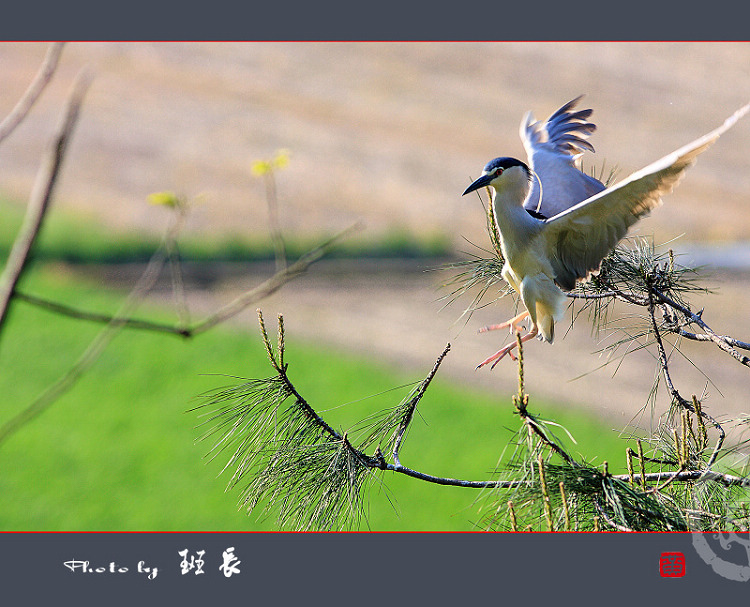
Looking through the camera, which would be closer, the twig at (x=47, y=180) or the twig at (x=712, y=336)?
the twig at (x=47, y=180)

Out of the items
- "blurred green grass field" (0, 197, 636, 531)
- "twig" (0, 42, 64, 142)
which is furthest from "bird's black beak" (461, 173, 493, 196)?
"blurred green grass field" (0, 197, 636, 531)

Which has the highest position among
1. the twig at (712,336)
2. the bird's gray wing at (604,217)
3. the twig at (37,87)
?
the bird's gray wing at (604,217)

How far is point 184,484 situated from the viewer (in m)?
2.63

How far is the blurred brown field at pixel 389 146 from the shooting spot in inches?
131

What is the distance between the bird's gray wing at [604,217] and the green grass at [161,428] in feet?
4.73

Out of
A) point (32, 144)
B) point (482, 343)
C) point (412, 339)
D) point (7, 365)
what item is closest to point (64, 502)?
point (7, 365)

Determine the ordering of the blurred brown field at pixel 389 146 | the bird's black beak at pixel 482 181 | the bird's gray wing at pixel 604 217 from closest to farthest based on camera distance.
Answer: the bird's gray wing at pixel 604 217 < the bird's black beak at pixel 482 181 < the blurred brown field at pixel 389 146

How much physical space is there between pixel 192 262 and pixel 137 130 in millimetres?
1263

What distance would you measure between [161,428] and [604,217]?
2139 millimetres

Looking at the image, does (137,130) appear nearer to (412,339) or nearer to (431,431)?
(412,339)

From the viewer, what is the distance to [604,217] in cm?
102

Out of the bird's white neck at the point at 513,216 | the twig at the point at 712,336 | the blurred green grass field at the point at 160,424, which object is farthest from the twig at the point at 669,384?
the blurred green grass field at the point at 160,424

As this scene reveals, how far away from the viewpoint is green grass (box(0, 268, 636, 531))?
251 cm

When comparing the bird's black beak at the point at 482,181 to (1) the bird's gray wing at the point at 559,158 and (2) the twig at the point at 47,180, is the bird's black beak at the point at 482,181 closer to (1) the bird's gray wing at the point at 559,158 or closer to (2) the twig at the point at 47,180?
(1) the bird's gray wing at the point at 559,158
